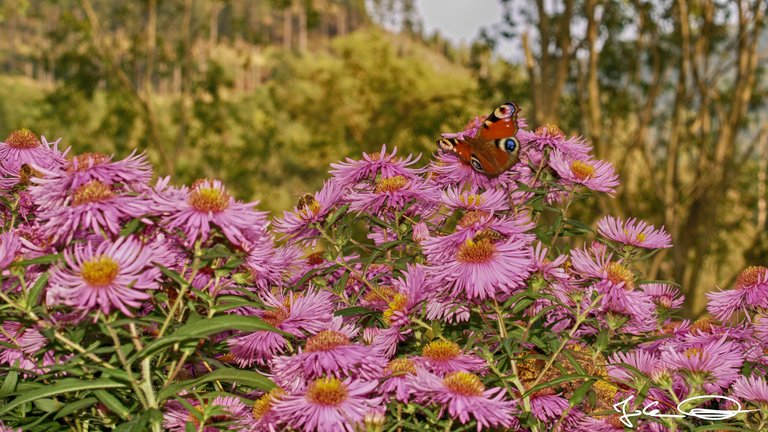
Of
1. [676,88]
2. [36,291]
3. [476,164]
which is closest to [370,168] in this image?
[476,164]

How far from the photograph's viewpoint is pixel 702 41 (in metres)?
11.0

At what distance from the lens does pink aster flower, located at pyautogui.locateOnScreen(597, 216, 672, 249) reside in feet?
7.27

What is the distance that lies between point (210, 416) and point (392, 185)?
2.91 feet

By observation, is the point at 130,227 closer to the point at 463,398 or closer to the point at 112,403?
the point at 112,403

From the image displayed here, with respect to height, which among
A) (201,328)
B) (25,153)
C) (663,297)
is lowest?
(663,297)

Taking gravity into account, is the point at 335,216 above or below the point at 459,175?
below

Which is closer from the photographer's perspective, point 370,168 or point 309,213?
point 309,213

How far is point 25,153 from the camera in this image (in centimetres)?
223

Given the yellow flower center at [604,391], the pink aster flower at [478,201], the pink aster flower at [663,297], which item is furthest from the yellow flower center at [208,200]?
the pink aster flower at [663,297]

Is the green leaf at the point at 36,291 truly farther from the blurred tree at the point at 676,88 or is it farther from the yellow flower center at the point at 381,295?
the blurred tree at the point at 676,88

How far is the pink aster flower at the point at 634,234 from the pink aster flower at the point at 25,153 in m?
1.54

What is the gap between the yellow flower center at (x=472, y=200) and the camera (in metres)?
2.14

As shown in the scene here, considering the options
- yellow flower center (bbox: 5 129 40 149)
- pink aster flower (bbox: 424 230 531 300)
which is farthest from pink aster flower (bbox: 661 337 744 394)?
yellow flower center (bbox: 5 129 40 149)

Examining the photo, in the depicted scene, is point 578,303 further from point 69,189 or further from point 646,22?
point 646,22
